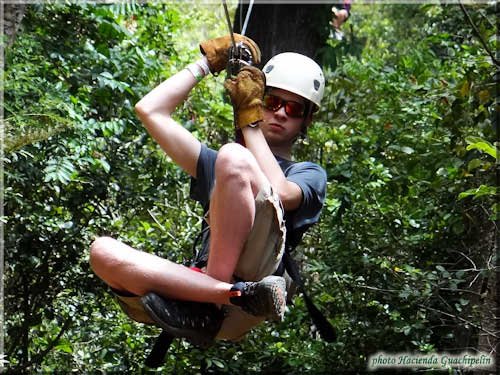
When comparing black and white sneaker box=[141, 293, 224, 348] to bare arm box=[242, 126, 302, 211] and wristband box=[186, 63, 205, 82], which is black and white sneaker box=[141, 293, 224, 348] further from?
wristband box=[186, 63, 205, 82]

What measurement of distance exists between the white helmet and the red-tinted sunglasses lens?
47mm

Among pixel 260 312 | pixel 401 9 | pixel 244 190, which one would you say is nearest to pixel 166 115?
pixel 244 190

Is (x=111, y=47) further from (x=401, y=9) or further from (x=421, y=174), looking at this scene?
(x=401, y=9)

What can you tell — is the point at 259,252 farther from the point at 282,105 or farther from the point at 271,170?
the point at 282,105

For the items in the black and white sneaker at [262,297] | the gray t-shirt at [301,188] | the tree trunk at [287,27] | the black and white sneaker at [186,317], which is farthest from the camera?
the tree trunk at [287,27]

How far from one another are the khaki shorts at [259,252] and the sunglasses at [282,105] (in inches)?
26.4

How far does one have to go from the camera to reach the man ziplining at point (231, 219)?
304 centimetres

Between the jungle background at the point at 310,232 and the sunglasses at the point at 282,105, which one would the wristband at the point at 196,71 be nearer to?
the sunglasses at the point at 282,105

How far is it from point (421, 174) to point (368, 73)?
3.24 ft

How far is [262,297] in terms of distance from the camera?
2941mm

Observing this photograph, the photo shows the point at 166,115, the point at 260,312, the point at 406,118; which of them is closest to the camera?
the point at 260,312

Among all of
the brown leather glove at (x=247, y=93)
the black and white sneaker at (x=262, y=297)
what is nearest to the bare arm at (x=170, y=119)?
the brown leather glove at (x=247, y=93)

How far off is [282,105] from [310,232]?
2.14 metres

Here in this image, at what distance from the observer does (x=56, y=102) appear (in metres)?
4.37
